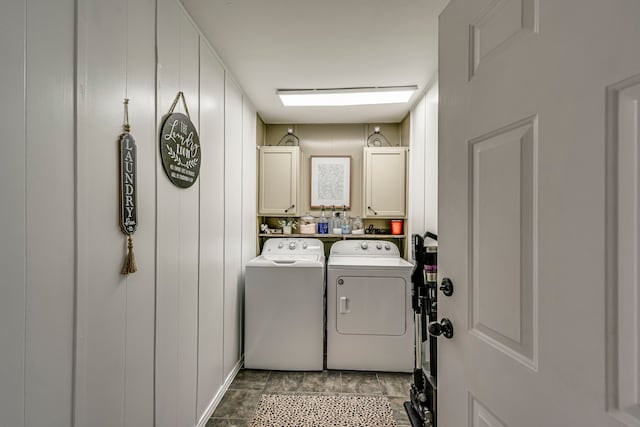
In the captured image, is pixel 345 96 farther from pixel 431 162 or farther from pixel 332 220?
pixel 332 220

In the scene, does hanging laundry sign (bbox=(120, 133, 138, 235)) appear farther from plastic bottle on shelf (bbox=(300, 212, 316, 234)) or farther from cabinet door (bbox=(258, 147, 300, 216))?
plastic bottle on shelf (bbox=(300, 212, 316, 234))

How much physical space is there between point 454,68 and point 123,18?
1237 mm

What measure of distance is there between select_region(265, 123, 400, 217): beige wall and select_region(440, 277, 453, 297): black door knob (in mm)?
2519

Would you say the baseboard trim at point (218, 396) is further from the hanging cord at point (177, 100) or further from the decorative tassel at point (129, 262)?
the hanging cord at point (177, 100)

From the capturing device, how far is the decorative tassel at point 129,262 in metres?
1.19

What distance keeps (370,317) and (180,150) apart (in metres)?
2.03

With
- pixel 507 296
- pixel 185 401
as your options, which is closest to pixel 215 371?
pixel 185 401

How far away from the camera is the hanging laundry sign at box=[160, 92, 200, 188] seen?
149 centimetres
